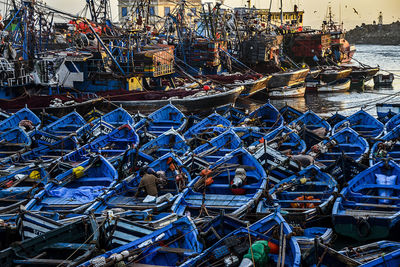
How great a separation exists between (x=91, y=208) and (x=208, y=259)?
5.07 meters

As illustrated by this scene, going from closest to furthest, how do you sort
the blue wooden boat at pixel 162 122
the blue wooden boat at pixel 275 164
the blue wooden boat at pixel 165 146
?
the blue wooden boat at pixel 275 164
the blue wooden boat at pixel 165 146
the blue wooden boat at pixel 162 122

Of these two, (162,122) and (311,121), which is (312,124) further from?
(162,122)

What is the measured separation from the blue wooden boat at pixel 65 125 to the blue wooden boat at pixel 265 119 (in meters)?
9.67

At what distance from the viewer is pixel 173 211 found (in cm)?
1462

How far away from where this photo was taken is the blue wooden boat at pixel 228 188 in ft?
49.5

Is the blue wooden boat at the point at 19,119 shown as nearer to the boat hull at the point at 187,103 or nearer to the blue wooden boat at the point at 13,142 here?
the blue wooden boat at the point at 13,142

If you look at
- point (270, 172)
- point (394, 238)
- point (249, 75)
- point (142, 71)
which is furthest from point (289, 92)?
point (394, 238)

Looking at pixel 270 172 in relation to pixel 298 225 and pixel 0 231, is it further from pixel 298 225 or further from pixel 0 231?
pixel 0 231

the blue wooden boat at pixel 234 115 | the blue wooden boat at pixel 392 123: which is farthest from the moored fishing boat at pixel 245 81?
the blue wooden boat at pixel 392 123

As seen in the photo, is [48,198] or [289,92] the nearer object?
[48,198]

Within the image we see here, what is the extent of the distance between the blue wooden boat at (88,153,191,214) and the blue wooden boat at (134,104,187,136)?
7.26 meters

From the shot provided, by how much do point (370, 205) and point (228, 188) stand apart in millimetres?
4821

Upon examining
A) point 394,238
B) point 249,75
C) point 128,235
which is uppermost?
point 249,75

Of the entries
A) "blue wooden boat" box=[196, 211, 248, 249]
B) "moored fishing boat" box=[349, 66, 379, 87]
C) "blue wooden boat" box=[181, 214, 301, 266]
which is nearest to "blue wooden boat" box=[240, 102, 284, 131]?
"blue wooden boat" box=[196, 211, 248, 249]
